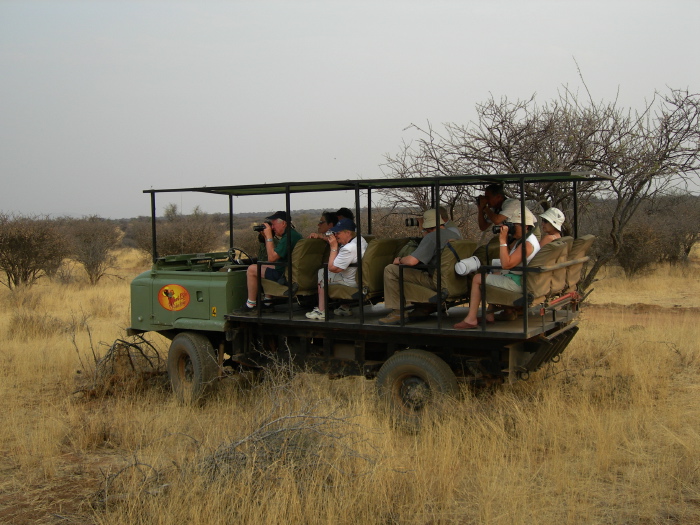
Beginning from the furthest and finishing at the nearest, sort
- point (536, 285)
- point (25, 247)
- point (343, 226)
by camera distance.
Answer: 1. point (25, 247)
2. point (343, 226)
3. point (536, 285)

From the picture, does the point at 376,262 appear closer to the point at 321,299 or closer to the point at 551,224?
the point at 321,299

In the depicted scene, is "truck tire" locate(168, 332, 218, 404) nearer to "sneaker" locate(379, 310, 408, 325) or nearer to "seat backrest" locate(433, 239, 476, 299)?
"sneaker" locate(379, 310, 408, 325)

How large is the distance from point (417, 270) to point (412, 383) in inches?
43.2

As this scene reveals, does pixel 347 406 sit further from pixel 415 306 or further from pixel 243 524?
pixel 243 524

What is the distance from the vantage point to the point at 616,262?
73.6 ft

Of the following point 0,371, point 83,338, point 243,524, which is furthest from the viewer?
point 83,338

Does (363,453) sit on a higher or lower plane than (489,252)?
lower

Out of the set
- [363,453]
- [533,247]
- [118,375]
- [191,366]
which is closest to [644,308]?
[533,247]

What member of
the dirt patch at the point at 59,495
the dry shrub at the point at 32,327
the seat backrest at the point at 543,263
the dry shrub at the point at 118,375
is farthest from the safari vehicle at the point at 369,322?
the dry shrub at the point at 32,327

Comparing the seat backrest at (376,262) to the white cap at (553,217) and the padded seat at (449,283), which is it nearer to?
the padded seat at (449,283)

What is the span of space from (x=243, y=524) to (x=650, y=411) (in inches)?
164

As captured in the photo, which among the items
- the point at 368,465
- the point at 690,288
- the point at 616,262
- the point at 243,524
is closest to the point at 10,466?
the point at 243,524

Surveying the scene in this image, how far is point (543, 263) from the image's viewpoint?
617 centimetres

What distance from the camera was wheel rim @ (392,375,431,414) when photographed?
661cm
